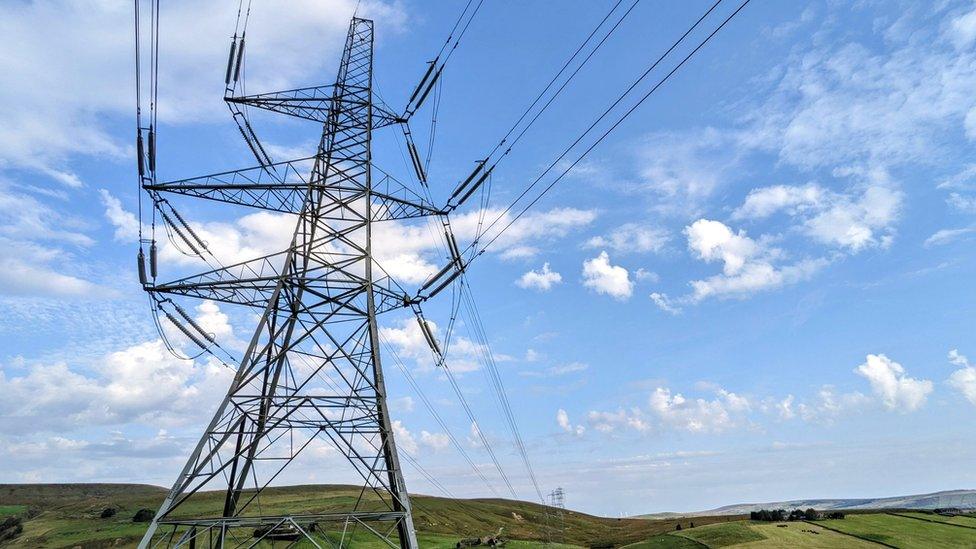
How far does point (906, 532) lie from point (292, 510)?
77648mm

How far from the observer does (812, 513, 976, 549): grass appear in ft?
191

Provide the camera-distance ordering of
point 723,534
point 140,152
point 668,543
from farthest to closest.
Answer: point 668,543 → point 723,534 → point 140,152

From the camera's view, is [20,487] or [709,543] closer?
[709,543]

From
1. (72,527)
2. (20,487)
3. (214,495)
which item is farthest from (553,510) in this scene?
(20,487)

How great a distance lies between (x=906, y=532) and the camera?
63438 mm

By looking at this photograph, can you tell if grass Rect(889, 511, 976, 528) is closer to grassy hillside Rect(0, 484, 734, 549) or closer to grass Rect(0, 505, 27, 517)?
grassy hillside Rect(0, 484, 734, 549)

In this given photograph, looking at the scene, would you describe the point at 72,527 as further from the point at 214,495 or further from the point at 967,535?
the point at 967,535

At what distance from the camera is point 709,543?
6191 cm

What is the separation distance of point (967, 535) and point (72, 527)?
103 meters

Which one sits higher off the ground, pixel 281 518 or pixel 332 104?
pixel 332 104

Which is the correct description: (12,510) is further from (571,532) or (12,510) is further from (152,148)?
(152,148)

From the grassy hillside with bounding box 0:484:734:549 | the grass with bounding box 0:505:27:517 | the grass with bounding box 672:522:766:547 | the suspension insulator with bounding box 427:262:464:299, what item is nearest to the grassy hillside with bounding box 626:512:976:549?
the grass with bounding box 672:522:766:547

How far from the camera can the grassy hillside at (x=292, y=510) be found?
65.9m

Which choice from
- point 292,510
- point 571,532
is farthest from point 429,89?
point 571,532
